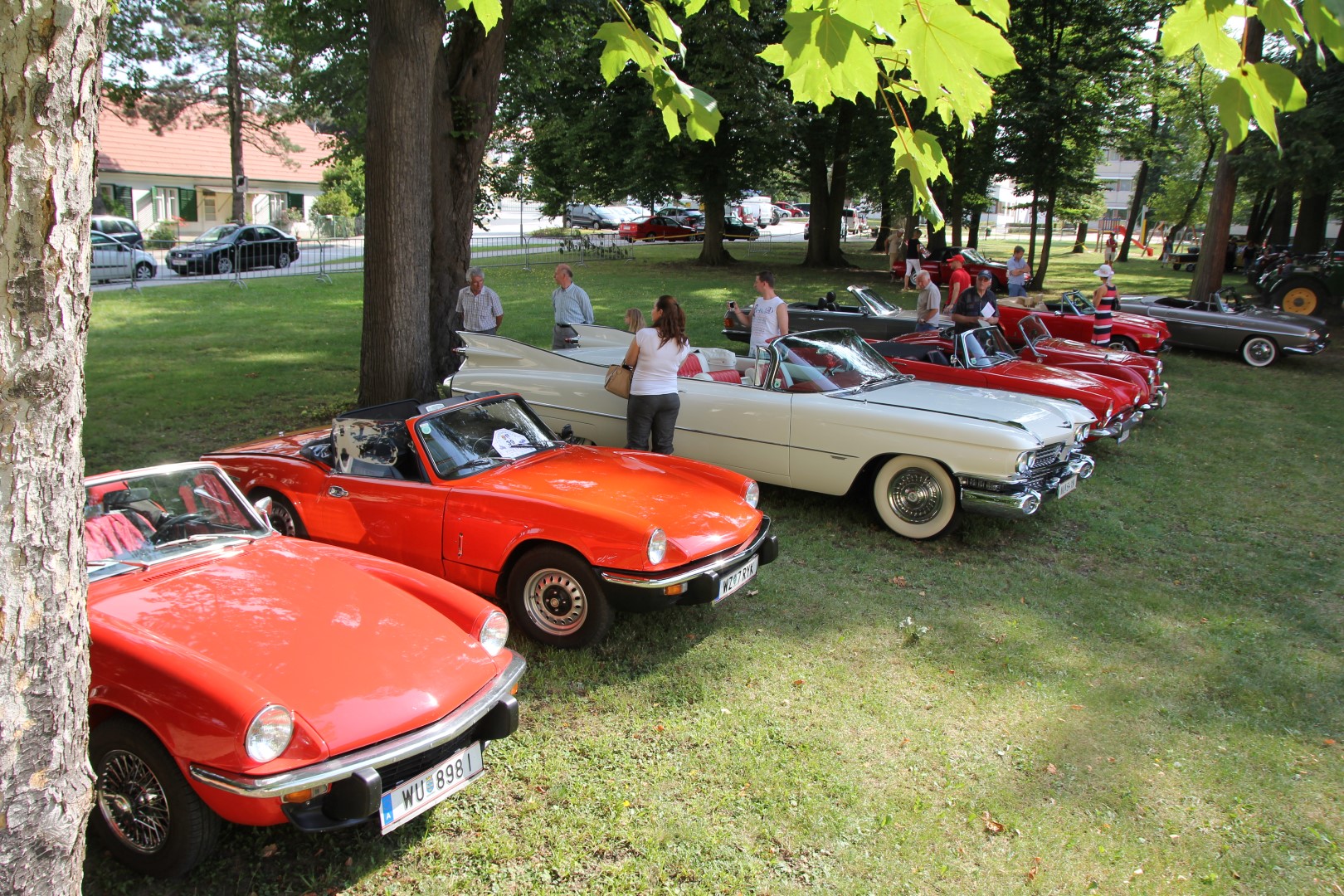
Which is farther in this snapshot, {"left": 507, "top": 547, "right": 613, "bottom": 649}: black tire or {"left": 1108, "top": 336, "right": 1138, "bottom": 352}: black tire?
{"left": 1108, "top": 336, "right": 1138, "bottom": 352}: black tire

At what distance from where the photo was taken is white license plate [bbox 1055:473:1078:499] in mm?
7328

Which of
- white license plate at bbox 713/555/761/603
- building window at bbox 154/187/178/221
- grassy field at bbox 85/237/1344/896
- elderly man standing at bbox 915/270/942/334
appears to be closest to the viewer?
grassy field at bbox 85/237/1344/896

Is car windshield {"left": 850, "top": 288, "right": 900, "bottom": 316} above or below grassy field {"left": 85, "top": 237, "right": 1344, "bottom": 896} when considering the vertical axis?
above

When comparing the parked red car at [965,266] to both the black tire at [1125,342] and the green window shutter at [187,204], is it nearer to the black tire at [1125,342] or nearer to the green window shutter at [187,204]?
the black tire at [1125,342]

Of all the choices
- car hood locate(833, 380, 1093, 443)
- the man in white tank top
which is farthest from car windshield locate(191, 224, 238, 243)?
car hood locate(833, 380, 1093, 443)

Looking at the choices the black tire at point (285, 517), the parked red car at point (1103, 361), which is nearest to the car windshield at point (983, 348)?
the parked red car at point (1103, 361)

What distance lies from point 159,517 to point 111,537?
0.26 meters

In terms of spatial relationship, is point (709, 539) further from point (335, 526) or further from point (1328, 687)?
point (1328, 687)

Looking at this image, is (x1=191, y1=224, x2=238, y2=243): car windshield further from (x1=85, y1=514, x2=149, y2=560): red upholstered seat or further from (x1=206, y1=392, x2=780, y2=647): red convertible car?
(x1=85, y1=514, x2=149, y2=560): red upholstered seat

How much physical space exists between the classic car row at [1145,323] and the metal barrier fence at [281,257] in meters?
9.92

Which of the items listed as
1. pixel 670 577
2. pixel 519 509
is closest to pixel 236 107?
pixel 519 509

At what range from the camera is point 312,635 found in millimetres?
3686

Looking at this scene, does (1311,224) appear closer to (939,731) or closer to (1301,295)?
(1301,295)

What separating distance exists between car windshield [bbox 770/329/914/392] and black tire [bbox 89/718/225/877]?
17.9ft
